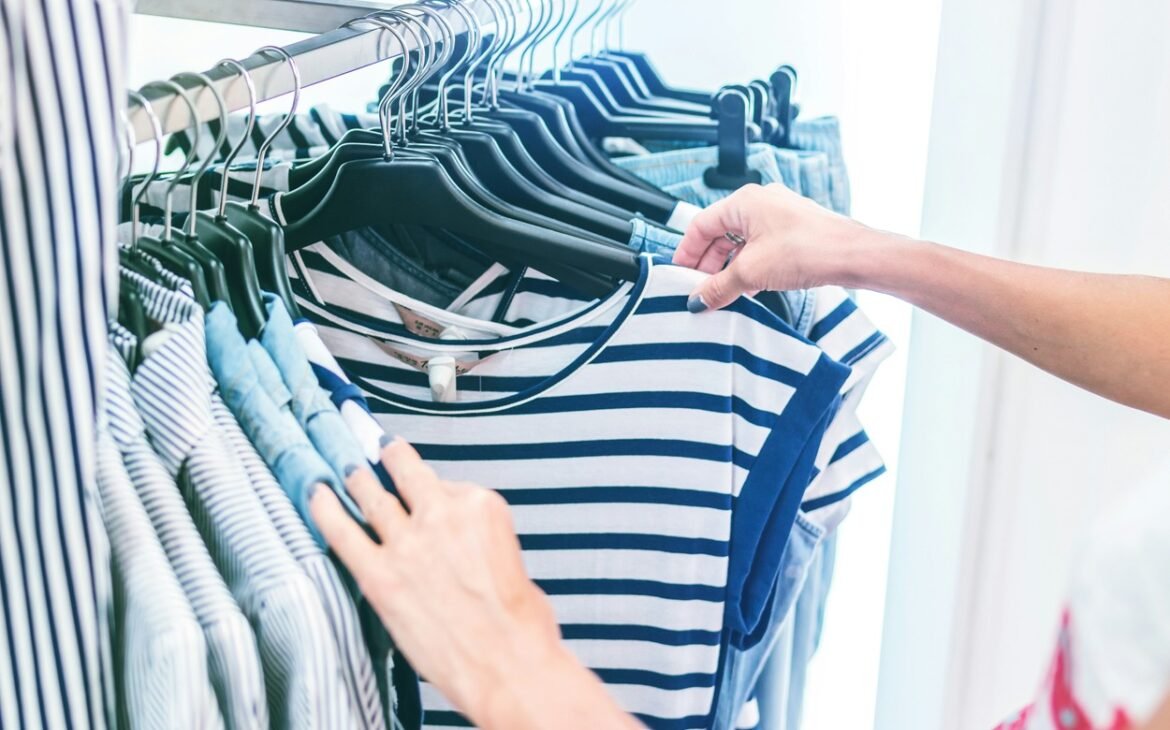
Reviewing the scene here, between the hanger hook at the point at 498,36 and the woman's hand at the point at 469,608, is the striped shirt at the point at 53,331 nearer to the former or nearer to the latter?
the woman's hand at the point at 469,608

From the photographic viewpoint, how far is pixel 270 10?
677 mm

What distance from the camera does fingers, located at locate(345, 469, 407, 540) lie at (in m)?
0.44

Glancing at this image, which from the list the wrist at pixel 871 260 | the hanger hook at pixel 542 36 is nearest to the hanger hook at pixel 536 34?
→ the hanger hook at pixel 542 36

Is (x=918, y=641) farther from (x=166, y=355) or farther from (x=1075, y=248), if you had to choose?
(x=166, y=355)

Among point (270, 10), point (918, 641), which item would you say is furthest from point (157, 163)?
point (918, 641)

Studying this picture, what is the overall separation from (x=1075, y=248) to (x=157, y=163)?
0.87m

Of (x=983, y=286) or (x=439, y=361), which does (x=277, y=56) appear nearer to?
(x=439, y=361)

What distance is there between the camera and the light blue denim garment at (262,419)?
457mm

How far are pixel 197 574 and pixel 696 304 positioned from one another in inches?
13.7

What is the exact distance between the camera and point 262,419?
0.48 m

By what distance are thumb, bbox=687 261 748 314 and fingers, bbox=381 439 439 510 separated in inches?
9.4

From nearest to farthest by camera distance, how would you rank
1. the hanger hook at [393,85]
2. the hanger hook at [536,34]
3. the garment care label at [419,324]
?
the hanger hook at [393,85], the garment care label at [419,324], the hanger hook at [536,34]

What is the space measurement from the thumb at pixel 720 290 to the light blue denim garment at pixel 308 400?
238 mm

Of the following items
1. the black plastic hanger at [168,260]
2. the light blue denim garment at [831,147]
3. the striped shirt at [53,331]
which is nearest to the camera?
the striped shirt at [53,331]
